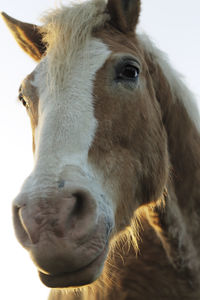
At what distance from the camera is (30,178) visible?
2410mm

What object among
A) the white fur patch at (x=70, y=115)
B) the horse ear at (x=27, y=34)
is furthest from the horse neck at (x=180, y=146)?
the horse ear at (x=27, y=34)

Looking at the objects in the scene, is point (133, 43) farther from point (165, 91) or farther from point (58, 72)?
point (58, 72)

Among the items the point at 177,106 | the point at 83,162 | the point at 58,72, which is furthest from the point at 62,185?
the point at 177,106

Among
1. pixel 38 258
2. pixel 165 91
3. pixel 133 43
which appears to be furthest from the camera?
pixel 165 91

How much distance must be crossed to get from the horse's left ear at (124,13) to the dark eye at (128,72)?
615 millimetres

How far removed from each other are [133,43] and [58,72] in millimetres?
1024

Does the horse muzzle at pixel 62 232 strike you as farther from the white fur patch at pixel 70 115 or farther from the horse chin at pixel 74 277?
the white fur patch at pixel 70 115

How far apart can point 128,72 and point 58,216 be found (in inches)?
61.9

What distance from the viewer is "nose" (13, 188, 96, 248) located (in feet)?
7.09

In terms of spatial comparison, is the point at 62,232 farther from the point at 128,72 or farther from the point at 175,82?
the point at 175,82

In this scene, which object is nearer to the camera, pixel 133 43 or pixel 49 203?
pixel 49 203

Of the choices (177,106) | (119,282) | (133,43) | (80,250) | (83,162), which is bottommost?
(119,282)

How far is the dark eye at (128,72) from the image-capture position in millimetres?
3135

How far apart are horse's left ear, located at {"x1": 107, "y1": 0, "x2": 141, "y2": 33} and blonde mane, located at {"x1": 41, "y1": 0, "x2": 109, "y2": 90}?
0.30 feet
